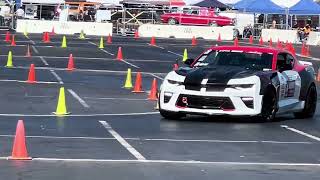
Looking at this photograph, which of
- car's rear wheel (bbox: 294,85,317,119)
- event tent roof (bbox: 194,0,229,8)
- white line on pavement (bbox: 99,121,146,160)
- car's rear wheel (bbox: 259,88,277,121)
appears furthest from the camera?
event tent roof (bbox: 194,0,229,8)

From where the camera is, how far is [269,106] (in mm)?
15289

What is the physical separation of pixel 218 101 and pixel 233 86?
0.38 m

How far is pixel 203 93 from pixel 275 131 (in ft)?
4.85

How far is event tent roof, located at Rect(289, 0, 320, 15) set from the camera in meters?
54.2

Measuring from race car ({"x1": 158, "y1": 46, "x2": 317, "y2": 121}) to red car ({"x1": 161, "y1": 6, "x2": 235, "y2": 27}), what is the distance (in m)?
46.7

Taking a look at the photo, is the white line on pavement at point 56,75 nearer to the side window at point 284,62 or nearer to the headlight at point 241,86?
the side window at point 284,62

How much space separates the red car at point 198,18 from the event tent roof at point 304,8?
9.13 m

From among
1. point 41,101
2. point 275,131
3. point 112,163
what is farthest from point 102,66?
point 112,163

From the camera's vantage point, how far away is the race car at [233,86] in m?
14.7

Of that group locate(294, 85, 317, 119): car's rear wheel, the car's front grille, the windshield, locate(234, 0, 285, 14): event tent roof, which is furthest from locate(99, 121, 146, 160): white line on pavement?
locate(234, 0, 285, 14): event tent roof

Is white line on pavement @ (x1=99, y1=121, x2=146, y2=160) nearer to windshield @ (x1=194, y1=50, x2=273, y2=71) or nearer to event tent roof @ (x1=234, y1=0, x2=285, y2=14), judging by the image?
windshield @ (x1=194, y1=50, x2=273, y2=71)

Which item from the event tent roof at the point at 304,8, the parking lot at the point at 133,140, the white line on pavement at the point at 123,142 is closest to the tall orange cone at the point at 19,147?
the parking lot at the point at 133,140

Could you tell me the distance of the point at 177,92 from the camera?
48.8 ft

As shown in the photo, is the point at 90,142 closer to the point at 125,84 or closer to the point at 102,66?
the point at 125,84
